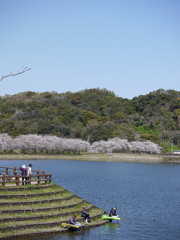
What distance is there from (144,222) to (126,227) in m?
2.87

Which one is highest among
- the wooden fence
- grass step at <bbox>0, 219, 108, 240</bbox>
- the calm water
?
the wooden fence

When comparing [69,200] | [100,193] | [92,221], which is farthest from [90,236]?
[100,193]

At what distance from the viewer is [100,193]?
41.8m

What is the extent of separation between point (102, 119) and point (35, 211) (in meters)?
144

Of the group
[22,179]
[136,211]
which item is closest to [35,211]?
[22,179]

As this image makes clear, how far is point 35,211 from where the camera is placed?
24.1m

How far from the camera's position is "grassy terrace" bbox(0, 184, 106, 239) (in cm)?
2194

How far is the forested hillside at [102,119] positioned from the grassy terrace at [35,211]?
11113 cm

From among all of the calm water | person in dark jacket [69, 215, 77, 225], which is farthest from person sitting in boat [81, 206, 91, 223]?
person in dark jacket [69, 215, 77, 225]

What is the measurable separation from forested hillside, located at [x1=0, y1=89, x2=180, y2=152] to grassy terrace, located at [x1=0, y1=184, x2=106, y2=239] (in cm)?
11113

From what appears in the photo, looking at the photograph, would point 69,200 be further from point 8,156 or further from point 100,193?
point 8,156

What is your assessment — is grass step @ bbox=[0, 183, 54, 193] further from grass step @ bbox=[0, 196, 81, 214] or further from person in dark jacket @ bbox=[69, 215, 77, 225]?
person in dark jacket @ bbox=[69, 215, 77, 225]

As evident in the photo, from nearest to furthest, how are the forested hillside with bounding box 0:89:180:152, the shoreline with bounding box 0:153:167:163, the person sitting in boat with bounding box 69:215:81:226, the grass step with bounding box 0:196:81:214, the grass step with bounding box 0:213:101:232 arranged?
the grass step with bounding box 0:213:101:232
the grass step with bounding box 0:196:81:214
the person sitting in boat with bounding box 69:215:81:226
the shoreline with bounding box 0:153:167:163
the forested hillside with bounding box 0:89:180:152

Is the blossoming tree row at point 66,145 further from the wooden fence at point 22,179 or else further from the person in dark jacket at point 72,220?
the person in dark jacket at point 72,220
